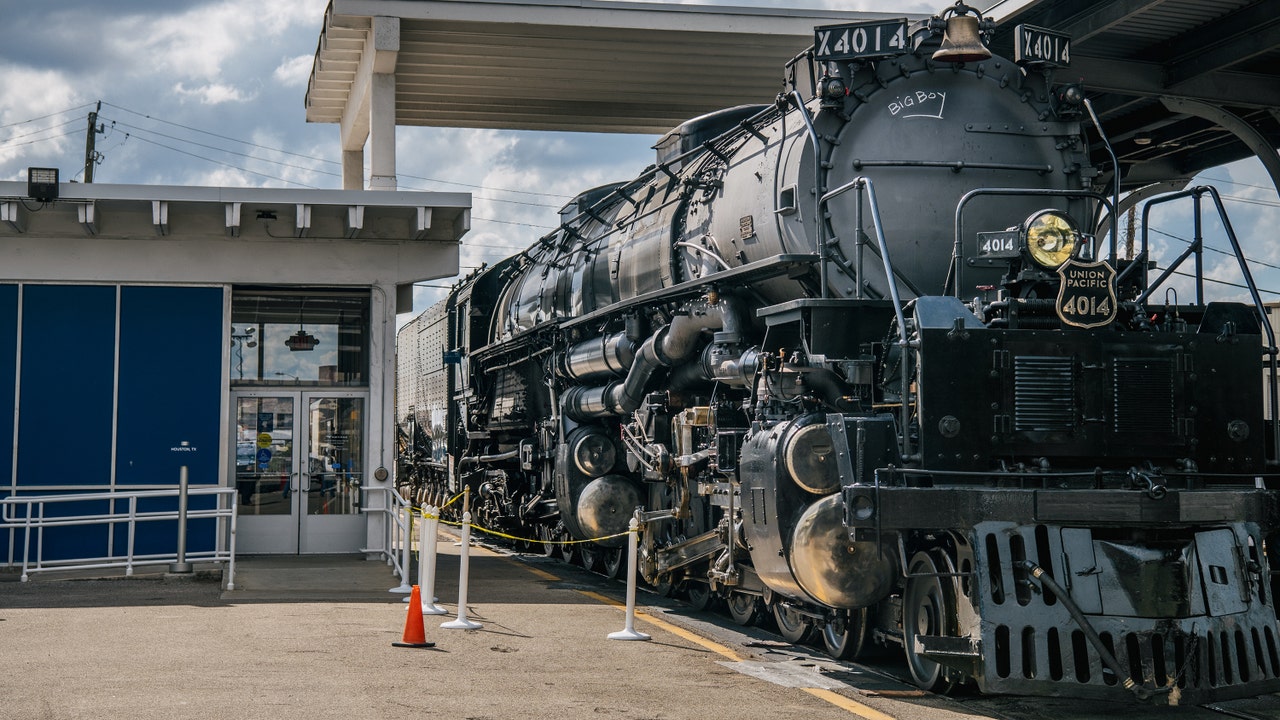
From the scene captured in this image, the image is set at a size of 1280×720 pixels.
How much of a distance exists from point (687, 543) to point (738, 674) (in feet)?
8.49

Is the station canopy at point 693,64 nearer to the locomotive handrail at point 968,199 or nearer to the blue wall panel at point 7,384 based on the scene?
the locomotive handrail at point 968,199

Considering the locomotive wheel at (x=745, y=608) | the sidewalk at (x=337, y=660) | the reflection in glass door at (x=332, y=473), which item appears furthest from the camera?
the reflection in glass door at (x=332, y=473)

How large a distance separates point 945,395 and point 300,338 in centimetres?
1005

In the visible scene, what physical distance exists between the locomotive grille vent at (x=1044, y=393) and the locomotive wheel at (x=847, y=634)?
1.77 metres

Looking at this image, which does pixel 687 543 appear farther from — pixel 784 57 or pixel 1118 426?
pixel 784 57

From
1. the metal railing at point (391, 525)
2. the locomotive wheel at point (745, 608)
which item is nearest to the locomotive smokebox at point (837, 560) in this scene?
the locomotive wheel at point (745, 608)

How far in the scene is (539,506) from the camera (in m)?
15.7

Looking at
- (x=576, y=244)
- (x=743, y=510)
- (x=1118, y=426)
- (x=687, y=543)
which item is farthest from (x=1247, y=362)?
(x=576, y=244)

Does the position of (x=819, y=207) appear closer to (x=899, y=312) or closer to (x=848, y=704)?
(x=899, y=312)

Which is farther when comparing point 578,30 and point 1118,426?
point 578,30

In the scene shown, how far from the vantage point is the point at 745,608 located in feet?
34.5

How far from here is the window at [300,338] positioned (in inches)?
600

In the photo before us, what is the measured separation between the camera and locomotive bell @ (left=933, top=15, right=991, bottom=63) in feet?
28.2

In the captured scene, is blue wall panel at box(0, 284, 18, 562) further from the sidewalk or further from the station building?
the sidewalk
